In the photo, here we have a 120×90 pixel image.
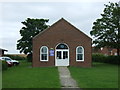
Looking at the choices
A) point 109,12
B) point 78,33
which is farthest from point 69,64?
point 109,12

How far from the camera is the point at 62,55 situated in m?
41.2

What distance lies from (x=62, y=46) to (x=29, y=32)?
24.0 meters

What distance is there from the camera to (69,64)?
40906mm

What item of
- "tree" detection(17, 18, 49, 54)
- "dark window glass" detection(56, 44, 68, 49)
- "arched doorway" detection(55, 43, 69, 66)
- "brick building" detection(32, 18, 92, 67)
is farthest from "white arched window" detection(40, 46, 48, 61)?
"tree" detection(17, 18, 49, 54)

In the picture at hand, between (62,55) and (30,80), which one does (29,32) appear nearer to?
(62,55)

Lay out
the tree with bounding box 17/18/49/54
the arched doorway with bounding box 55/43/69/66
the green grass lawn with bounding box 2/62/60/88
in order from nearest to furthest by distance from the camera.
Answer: the green grass lawn with bounding box 2/62/60/88 < the arched doorway with bounding box 55/43/69/66 < the tree with bounding box 17/18/49/54

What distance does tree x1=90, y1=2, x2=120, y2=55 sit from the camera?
156 feet

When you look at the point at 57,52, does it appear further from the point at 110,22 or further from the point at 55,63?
the point at 110,22

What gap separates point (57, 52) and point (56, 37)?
2.12 meters

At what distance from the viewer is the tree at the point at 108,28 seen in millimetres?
47594

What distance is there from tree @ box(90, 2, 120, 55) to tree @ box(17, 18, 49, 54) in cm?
1755

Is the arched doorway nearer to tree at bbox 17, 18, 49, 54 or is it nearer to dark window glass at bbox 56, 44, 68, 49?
dark window glass at bbox 56, 44, 68, 49

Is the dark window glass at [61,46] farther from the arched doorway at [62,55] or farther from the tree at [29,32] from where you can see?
the tree at [29,32]

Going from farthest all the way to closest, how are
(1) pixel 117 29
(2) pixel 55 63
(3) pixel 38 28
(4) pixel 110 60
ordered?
(3) pixel 38 28
(4) pixel 110 60
(1) pixel 117 29
(2) pixel 55 63
